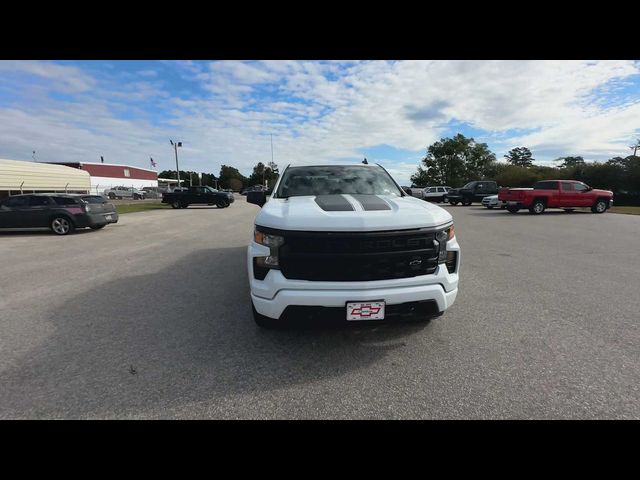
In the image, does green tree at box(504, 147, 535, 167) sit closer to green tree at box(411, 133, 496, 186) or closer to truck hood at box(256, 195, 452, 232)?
green tree at box(411, 133, 496, 186)

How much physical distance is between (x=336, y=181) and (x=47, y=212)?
38.2 feet

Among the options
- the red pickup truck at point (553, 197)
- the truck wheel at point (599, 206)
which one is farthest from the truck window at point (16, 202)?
the truck wheel at point (599, 206)

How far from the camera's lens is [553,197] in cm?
1784

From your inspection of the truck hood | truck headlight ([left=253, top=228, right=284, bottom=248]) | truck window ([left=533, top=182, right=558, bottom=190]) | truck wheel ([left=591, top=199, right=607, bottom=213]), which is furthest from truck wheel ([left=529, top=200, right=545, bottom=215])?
truck headlight ([left=253, top=228, right=284, bottom=248])

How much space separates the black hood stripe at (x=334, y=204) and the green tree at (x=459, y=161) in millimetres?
70032

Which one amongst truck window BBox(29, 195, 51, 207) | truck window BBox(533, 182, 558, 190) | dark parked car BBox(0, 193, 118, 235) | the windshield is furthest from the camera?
truck window BBox(533, 182, 558, 190)

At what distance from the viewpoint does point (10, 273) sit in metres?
5.98

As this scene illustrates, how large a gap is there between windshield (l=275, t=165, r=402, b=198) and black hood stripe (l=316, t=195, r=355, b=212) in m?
0.56

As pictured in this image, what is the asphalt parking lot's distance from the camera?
2287 millimetres

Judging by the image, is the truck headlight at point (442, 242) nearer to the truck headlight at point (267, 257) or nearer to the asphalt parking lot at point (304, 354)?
the asphalt parking lot at point (304, 354)
